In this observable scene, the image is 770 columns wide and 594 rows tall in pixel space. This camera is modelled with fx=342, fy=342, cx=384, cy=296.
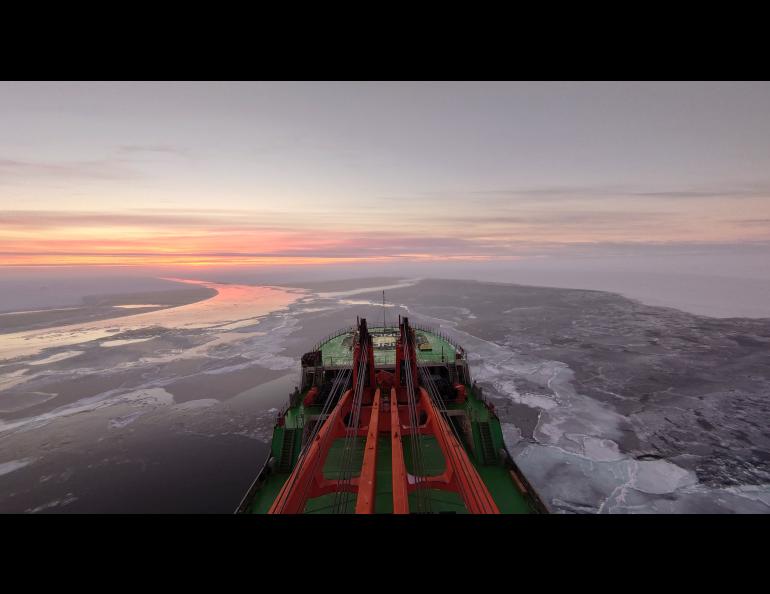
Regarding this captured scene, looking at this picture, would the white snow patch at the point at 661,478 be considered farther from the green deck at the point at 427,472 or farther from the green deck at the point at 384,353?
the green deck at the point at 384,353

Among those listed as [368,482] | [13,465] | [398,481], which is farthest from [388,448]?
[13,465]

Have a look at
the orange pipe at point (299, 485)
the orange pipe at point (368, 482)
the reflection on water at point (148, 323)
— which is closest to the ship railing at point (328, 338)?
the orange pipe at point (299, 485)

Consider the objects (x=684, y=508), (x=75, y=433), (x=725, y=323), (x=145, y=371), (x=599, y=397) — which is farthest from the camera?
(x=725, y=323)

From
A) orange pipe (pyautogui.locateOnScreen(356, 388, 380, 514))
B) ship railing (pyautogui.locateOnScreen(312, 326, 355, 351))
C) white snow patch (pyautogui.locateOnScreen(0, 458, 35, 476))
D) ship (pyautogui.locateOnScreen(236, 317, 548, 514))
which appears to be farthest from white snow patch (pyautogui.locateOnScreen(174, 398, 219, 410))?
orange pipe (pyautogui.locateOnScreen(356, 388, 380, 514))

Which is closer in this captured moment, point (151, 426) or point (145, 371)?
point (151, 426)

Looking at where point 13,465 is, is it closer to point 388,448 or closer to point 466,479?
point 388,448
